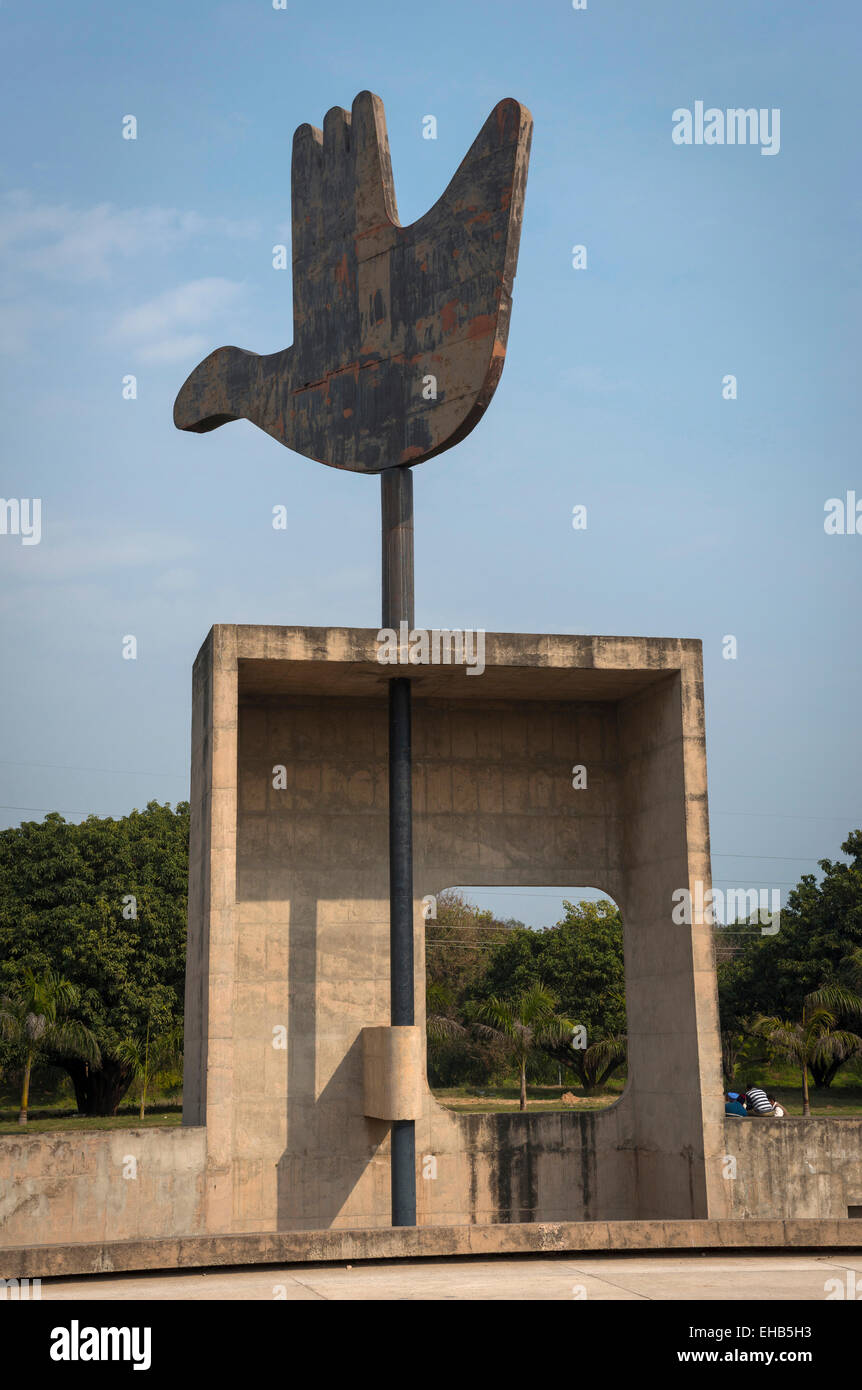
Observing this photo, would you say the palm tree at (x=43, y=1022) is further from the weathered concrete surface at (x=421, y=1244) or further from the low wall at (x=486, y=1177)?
the weathered concrete surface at (x=421, y=1244)

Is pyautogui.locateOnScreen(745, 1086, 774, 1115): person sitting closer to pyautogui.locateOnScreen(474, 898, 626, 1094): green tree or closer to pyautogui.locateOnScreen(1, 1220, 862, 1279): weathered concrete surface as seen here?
→ pyautogui.locateOnScreen(1, 1220, 862, 1279): weathered concrete surface

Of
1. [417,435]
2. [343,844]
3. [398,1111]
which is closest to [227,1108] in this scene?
[398,1111]

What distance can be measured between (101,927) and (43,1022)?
4.30 metres

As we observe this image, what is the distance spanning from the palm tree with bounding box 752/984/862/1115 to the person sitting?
22175mm

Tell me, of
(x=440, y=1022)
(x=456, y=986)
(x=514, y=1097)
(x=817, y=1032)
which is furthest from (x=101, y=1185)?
(x=456, y=986)

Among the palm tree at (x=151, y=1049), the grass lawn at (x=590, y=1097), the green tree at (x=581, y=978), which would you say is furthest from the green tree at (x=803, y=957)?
the palm tree at (x=151, y=1049)

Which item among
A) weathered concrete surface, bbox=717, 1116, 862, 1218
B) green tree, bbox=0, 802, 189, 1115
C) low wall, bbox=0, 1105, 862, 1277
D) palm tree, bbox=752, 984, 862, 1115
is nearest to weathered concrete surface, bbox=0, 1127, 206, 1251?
low wall, bbox=0, 1105, 862, 1277

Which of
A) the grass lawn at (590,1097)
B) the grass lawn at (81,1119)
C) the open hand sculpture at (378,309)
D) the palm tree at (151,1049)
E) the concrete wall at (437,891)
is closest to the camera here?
the open hand sculpture at (378,309)

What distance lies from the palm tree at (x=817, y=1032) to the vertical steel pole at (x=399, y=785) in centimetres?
2717

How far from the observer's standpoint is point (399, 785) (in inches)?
586

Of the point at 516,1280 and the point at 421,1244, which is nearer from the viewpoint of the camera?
the point at 516,1280

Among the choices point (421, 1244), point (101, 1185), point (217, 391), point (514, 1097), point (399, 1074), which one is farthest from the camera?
point (514, 1097)

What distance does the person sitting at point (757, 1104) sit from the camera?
17516mm

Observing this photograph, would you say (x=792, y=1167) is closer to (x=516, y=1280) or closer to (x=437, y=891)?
(x=437, y=891)
